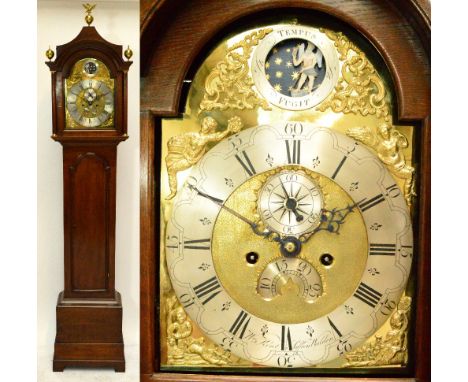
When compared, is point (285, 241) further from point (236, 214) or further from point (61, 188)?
point (61, 188)

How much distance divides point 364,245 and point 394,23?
524 mm

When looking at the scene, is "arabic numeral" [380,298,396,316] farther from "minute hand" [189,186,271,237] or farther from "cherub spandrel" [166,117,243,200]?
"cherub spandrel" [166,117,243,200]

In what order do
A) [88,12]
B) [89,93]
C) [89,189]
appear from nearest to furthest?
[88,12]
[89,93]
[89,189]

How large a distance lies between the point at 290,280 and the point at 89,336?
0.51 metres

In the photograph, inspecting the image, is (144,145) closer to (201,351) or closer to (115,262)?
(115,262)

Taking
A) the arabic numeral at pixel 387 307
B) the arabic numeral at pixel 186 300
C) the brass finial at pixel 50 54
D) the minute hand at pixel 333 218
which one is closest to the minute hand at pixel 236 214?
the minute hand at pixel 333 218

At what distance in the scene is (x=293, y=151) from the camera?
1344 millimetres

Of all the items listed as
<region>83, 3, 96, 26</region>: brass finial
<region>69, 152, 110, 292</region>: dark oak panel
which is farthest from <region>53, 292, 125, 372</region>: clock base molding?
<region>83, 3, 96, 26</region>: brass finial

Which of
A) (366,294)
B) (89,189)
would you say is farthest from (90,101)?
(366,294)

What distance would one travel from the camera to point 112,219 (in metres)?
1.50

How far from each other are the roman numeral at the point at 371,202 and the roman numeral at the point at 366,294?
0.18 metres

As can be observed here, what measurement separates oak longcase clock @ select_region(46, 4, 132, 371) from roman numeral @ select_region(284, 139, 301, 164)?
0.41 meters

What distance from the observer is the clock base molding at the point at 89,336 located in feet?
4.42

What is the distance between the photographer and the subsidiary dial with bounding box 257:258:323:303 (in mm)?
1345
